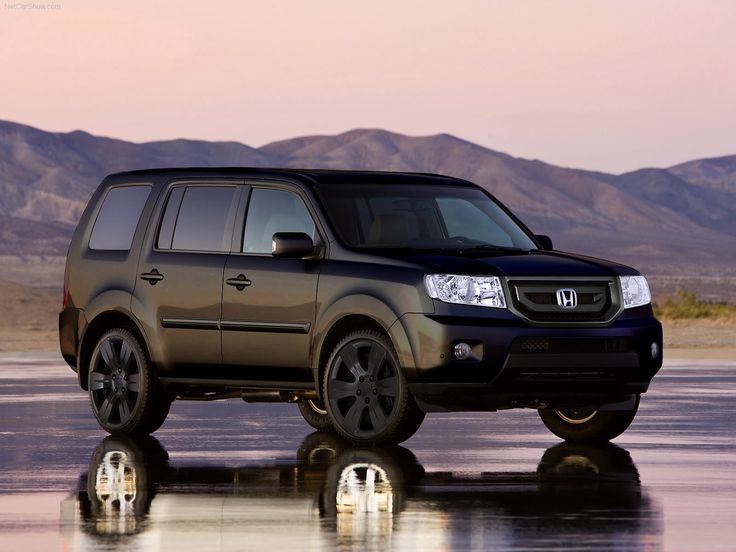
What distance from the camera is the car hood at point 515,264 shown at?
48.2ft

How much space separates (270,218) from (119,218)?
1.75 metres

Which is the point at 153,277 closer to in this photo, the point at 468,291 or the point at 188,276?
the point at 188,276

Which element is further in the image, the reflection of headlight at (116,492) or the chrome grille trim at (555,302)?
the chrome grille trim at (555,302)

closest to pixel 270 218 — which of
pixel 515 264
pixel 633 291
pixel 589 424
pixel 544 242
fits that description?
pixel 515 264

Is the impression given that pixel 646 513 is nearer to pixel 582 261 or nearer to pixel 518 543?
pixel 518 543

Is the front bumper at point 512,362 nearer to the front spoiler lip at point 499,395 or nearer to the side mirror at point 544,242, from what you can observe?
the front spoiler lip at point 499,395

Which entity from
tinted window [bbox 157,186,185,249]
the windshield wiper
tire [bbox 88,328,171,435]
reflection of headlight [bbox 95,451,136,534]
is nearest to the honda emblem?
the windshield wiper

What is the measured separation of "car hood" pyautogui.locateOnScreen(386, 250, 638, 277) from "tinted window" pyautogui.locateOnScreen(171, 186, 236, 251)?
186 centimetres

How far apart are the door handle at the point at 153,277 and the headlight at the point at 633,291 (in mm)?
3739

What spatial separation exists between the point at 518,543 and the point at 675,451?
550cm

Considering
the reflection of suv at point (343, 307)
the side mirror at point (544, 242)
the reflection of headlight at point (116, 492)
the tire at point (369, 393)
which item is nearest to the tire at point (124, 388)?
the reflection of suv at point (343, 307)

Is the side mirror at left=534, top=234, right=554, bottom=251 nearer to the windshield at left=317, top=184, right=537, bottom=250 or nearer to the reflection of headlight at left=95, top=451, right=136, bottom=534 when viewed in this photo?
the windshield at left=317, top=184, right=537, bottom=250

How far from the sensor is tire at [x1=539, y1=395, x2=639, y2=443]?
16.0 m

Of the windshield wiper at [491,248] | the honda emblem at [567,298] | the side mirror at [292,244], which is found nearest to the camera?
the honda emblem at [567,298]
